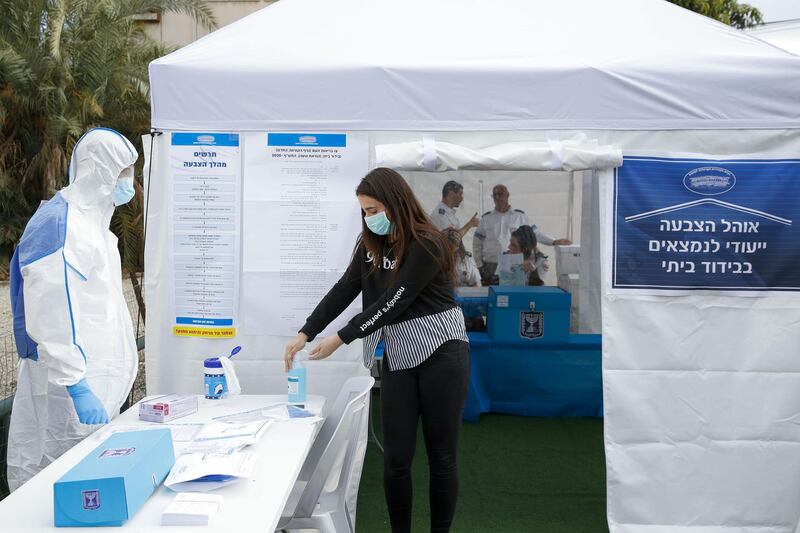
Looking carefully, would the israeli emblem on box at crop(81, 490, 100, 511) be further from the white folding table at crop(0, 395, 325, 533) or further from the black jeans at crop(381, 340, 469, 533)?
the black jeans at crop(381, 340, 469, 533)

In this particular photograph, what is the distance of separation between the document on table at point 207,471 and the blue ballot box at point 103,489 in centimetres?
9

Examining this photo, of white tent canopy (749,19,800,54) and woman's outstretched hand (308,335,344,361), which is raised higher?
white tent canopy (749,19,800,54)

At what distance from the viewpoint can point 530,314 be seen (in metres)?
4.43

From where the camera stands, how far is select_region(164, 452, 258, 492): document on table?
1770mm

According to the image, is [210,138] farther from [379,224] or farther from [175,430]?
[175,430]

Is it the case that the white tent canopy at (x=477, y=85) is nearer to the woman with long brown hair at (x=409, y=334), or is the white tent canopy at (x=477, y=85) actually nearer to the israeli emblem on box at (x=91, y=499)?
the woman with long brown hair at (x=409, y=334)

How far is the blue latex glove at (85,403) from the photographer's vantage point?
221 cm

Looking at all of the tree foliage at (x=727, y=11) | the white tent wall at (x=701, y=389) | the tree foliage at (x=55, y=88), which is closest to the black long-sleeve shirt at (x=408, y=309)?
the white tent wall at (x=701, y=389)

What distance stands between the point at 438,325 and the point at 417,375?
0.19 meters

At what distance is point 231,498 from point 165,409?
2.52ft

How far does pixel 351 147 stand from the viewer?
287 centimetres

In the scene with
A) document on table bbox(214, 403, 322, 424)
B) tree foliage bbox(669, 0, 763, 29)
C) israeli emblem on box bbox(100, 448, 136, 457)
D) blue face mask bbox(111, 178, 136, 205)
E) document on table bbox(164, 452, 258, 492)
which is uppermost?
tree foliage bbox(669, 0, 763, 29)

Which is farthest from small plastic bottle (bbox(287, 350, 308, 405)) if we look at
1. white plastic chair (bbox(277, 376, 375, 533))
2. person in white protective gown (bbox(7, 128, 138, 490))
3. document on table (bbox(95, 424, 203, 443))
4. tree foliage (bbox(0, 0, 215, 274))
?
tree foliage (bbox(0, 0, 215, 274))

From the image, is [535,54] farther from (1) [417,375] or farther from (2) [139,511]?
(2) [139,511]
